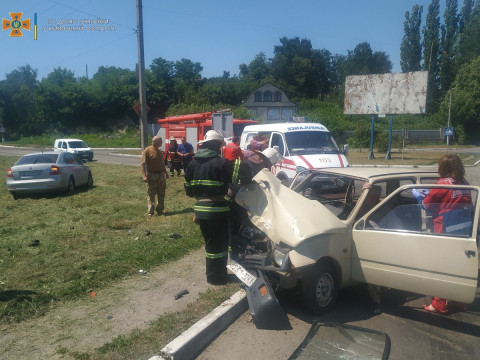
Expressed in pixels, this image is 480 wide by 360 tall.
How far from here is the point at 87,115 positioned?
64.8 metres

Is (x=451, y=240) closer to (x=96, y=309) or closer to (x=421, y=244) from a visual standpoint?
(x=421, y=244)

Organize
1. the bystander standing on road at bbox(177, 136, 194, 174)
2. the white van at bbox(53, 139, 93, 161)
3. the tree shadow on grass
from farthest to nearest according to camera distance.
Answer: the white van at bbox(53, 139, 93, 161), the bystander standing on road at bbox(177, 136, 194, 174), the tree shadow on grass

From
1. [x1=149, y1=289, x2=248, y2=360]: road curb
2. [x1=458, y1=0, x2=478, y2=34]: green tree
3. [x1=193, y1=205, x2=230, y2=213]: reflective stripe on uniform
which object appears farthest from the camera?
[x1=458, y1=0, x2=478, y2=34]: green tree

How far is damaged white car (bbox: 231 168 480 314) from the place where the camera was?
4.26m

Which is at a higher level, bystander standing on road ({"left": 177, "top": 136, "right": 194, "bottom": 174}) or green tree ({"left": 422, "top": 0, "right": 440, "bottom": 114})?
green tree ({"left": 422, "top": 0, "right": 440, "bottom": 114})

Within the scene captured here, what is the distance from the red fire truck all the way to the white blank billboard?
11.3m

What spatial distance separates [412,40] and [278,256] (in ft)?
229

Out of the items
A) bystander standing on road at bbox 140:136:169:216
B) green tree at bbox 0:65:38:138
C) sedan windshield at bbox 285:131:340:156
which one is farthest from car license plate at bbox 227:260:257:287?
green tree at bbox 0:65:38:138

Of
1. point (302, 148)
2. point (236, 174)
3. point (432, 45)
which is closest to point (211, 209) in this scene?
point (236, 174)

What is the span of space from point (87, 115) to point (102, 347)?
6550cm

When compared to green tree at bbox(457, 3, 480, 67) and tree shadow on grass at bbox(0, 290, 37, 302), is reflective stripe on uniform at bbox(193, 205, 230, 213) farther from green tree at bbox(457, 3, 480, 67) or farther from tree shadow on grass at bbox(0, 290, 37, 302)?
green tree at bbox(457, 3, 480, 67)

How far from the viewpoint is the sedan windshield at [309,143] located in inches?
470

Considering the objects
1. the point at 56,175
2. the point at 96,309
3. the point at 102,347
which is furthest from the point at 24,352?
the point at 56,175

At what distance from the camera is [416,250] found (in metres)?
4.41
